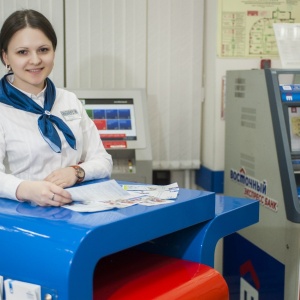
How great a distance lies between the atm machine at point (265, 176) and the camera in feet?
8.25

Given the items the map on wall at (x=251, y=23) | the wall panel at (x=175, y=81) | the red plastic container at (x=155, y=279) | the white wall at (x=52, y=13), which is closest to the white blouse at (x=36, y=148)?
the red plastic container at (x=155, y=279)

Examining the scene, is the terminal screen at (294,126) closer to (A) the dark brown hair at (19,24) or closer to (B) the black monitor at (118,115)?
(B) the black monitor at (118,115)

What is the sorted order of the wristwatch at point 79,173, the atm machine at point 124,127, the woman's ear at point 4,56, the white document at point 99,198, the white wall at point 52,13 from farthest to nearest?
the white wall at point 52,13 < the atm machine at point 124,127 < the woman's ear at point 4,56 < the wristwatch at point 79,173 < the white document at point 99,198

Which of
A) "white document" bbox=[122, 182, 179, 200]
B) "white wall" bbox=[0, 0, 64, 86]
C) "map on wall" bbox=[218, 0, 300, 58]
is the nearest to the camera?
"white document" bbox=[122, 182, 179, 200]

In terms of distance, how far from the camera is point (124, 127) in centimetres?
292

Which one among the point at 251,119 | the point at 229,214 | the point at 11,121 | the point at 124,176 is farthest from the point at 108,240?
the point at 251,119

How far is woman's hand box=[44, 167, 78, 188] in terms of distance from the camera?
1.68 metres

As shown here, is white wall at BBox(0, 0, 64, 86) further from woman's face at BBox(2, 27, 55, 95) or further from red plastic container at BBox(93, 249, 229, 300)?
red plastic container at BBox(93, 249, 229, 300)

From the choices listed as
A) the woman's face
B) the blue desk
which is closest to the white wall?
the woman's face

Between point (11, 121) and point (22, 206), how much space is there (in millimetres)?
433

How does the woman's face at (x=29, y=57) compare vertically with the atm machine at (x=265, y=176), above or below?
above

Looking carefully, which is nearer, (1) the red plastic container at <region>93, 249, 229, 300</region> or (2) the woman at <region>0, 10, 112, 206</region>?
(1) the red plastic container at <region>93, 249, 229, 300</region>

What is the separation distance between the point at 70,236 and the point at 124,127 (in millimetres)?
1720

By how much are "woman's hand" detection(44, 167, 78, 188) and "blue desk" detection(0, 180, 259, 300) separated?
0.59 feet
